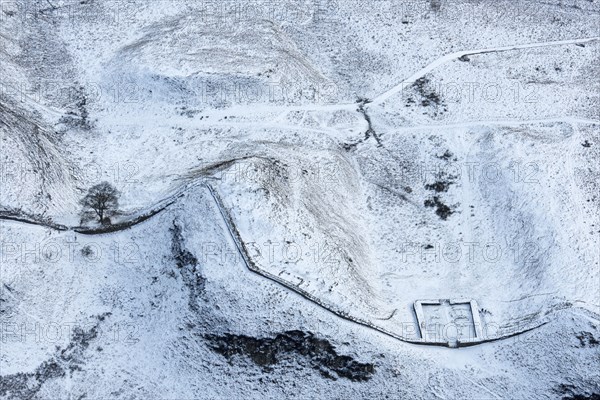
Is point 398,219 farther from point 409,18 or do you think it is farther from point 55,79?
point 55,79

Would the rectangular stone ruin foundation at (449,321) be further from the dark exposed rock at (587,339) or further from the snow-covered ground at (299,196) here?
the dark exposed rock at (587,339)

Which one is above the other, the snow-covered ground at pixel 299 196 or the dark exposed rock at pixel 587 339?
the snow-covered ground at pixel 299 196

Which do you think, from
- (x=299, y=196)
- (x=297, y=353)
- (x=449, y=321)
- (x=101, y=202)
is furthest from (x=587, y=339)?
(x=101, y=202)

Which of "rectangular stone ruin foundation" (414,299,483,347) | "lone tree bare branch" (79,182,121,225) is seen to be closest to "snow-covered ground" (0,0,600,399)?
"rectangular stone ruin foundation" (414,299,483,347)

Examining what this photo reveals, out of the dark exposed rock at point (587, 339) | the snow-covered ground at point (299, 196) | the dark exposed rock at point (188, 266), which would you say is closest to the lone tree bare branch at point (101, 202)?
the snow-covered ground at point (299, 196)

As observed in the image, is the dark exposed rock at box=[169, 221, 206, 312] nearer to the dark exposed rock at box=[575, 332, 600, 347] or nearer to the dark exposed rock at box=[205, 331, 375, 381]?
the dark exposed rock at box=[205, 331, 375, 381]

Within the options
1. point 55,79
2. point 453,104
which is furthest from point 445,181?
point 55,79

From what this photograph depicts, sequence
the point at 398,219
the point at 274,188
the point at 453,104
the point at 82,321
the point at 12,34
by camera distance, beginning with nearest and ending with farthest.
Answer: the point at 82,321 < the point at 274,188 < the point at 398,219 < the point at 453,104 < the point at 12,34
